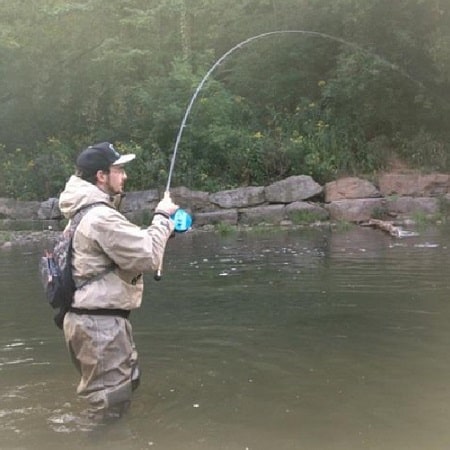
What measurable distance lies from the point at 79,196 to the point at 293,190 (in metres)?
14.3

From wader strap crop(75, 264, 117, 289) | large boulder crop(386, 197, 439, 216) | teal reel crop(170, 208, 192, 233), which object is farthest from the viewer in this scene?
large boulder crop(386, 197, 439, 216)

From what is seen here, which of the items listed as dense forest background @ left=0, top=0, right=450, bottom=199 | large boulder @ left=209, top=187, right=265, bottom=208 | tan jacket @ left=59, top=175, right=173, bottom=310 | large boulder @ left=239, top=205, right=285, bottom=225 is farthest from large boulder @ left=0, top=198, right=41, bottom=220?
tan jacket @ left=59, top=175, right=173, bottom=310

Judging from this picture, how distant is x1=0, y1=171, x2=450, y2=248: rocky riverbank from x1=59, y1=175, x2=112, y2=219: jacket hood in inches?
498

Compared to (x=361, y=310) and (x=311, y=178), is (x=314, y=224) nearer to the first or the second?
(x=311, y=178)

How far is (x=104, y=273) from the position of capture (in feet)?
13.1

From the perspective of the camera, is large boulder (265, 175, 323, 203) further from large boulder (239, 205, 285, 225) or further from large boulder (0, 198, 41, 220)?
large boulder (0, 198, 41, 220)

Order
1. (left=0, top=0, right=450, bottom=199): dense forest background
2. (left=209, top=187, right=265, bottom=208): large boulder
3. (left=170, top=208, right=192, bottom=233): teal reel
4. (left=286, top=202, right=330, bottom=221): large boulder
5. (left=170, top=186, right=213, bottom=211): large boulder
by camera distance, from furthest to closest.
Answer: (left=0, top=0, right=450, bottom=199): dense forest background < (left=170, top=186, right=213, bottom=211): large boulder < (left=209, top=187, right=265, bottom=208): large boulder < (left=286, top=202, right=330, bottom=221): large boulder < (left=170, top=208, right=192, bottom=233): teal reel

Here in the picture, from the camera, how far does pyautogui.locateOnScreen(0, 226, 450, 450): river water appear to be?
4160 mm

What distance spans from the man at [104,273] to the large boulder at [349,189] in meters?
14.1

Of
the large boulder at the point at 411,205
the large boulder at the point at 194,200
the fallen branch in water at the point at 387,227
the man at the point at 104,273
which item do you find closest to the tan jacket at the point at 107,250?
the man at the point at 104,273

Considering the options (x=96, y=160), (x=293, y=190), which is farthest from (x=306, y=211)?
(x=96, y=160)

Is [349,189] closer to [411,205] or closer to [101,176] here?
[411,205]

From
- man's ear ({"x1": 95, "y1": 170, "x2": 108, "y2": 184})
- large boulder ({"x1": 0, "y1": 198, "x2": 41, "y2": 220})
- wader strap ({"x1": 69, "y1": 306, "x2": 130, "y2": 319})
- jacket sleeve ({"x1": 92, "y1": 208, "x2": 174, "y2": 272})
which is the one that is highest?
man's ear ({"x1": 95, "y1": 170, "x2": 108, "y2": 184})

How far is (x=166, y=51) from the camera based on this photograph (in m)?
25.1
